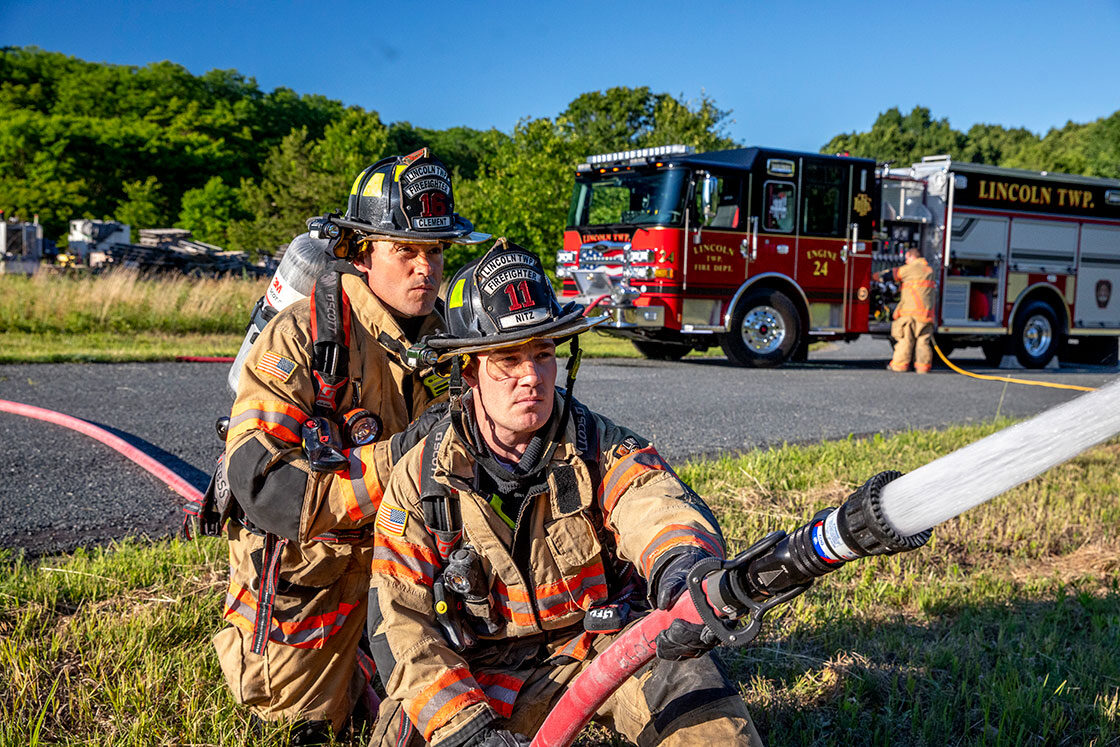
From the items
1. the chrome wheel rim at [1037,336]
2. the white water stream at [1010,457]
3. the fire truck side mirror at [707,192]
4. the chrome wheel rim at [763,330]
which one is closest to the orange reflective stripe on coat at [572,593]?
the white water stream at [1010,457]

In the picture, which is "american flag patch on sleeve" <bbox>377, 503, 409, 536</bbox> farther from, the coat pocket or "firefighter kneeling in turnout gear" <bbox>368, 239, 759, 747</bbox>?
the coat pocket

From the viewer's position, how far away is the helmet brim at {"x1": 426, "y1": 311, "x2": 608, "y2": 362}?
2.21 m

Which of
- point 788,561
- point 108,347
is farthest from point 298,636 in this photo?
point 108,347

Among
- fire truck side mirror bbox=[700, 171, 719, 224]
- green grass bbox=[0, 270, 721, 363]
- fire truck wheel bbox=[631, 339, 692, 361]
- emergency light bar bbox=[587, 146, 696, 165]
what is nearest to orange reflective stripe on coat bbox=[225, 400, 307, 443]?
green grass bbox=[0, 270, 721, 363]

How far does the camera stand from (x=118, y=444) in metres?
5.62

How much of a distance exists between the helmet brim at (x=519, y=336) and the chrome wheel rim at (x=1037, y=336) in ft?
51.3

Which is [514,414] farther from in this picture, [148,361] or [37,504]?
[148,361]

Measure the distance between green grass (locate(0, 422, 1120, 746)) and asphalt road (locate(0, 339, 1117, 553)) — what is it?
901mm

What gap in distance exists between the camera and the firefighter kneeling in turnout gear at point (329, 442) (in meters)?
2.64

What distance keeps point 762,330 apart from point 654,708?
11534 mm

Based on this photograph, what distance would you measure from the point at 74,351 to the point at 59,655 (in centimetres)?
892

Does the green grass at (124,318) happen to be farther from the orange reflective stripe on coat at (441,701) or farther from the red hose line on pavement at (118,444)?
the orange reflective stripe on coat at (441,701)

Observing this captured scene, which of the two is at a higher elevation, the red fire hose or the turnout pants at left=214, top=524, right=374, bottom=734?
the red fire hose

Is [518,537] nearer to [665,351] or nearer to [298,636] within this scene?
[298,636]
